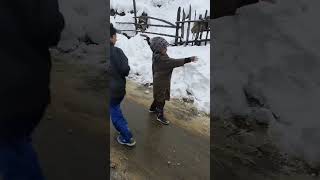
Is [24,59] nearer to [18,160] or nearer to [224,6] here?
[18,160]

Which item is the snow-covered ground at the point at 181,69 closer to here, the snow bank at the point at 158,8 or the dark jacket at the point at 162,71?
the dark jacket at the point at 162,71

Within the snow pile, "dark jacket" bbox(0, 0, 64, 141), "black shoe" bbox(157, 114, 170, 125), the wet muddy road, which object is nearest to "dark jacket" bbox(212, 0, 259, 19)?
the snow pile

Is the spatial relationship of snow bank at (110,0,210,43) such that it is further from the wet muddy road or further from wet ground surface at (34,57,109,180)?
wet ground surface at (34,57,109,180)

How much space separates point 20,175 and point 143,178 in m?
1.28

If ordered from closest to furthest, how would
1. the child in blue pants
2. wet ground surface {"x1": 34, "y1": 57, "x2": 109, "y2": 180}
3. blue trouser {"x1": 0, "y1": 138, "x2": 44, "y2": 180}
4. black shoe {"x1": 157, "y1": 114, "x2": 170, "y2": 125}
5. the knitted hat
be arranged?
blue trouser {"x1": 0, "y1": 138, "x2": 44, "y2": 180}, wet ground surface {"x1": 34, "y1": 57, "x2": 109, "y2": 180}, the child in blue pants, the knitted hat, black shoe {"x1": 157, "y1": 114, "x2": 170, "y2": 125}

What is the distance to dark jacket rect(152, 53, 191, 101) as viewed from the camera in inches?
174

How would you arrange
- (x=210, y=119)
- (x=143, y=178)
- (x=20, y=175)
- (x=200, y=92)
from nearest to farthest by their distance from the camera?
(x=20, y=175) → (x=143, y=178) → (x=210, y=119) → (x=200, y=92)

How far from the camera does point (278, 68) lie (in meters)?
4.71

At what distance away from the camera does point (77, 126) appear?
8.98 feet

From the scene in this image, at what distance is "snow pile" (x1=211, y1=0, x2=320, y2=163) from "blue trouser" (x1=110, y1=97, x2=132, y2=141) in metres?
1.40

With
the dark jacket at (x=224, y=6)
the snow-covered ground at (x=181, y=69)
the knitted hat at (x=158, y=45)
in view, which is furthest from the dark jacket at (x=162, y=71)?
the snow-covered ground at (x=181, y=69)

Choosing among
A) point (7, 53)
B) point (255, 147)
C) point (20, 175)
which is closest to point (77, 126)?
point (20, 175)

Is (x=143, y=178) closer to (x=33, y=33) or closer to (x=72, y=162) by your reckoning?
(x=72, y=162)

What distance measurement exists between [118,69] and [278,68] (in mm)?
2030
